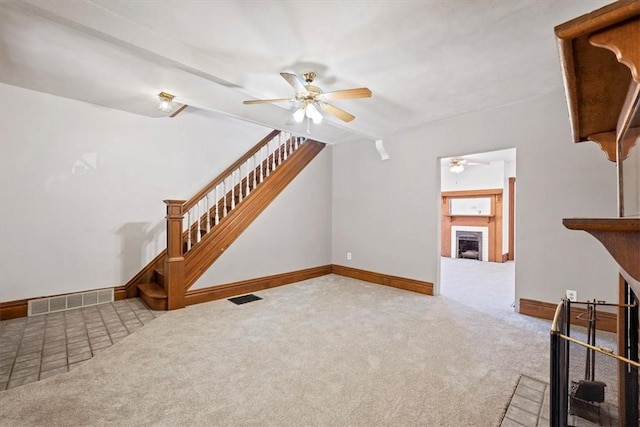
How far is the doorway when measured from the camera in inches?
240

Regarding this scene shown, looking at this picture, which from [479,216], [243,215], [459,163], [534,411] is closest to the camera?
[534,411]

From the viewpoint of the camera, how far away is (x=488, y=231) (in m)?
6.90

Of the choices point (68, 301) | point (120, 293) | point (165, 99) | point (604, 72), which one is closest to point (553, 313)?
point (604, 72)

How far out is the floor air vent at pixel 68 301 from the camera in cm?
315

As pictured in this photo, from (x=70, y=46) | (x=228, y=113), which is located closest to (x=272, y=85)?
(x=228, y=113)

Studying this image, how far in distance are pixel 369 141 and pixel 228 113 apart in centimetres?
227

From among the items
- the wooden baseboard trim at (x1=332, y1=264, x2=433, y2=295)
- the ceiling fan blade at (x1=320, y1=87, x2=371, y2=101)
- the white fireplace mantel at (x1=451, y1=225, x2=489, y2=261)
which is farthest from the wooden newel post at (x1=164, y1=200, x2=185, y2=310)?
the white fireplace mantel at (x1=451, y1=225, x2=489, y2=261)

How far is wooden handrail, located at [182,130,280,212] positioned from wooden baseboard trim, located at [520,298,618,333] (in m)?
4.07

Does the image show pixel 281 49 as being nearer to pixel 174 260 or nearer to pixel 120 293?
pixel 174 260

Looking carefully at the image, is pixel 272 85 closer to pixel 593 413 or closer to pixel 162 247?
pixel 162 247

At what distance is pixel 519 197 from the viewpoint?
3199mm

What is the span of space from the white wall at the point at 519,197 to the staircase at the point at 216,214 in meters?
1.24

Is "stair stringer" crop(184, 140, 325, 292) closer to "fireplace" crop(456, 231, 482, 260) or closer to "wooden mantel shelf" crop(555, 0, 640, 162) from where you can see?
"wooden mantel shelf" crop(555, 0, 640, 162)

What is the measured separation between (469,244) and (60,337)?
25.5 feet
